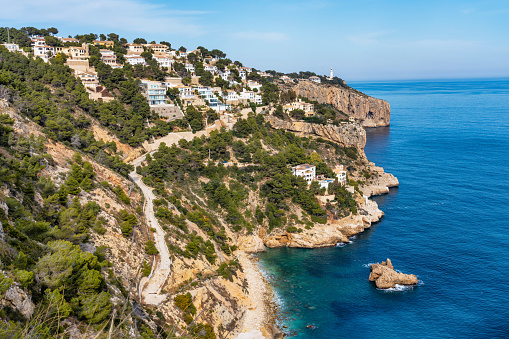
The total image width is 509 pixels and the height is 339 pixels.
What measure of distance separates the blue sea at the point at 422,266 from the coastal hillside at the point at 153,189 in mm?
3037

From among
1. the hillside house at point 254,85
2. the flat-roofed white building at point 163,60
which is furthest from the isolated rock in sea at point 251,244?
the hillside house at point 254,85

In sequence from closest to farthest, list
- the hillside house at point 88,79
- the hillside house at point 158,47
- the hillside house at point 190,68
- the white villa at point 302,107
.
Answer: the hillside house at point 88,79, the white villa at point 302,107, the hillside house at point 190,68, the hillside house at point 158,47

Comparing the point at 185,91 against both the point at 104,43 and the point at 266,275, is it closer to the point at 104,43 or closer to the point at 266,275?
the point at 104,43

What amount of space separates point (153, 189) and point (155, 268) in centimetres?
1503

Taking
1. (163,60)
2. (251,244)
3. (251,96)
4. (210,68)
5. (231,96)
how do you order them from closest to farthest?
1. (251,244)
2. (231,96)
3. (163,60)
4. (251,96)
5. (210,68)

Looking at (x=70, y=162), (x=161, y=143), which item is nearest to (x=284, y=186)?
(x=161, y=143)

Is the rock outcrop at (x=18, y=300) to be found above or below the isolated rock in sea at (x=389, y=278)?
above

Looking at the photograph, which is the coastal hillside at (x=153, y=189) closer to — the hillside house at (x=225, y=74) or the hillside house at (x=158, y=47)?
the hillside house at (x=158, y=47)

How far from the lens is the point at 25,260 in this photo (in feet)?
53.3

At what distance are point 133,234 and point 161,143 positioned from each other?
79.6 feet

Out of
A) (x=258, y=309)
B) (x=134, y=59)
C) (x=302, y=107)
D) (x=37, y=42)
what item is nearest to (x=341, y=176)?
(x=302, y=107)

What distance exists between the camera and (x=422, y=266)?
138ft

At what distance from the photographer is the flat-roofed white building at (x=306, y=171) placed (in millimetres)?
57312

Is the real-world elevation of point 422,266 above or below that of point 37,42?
below
